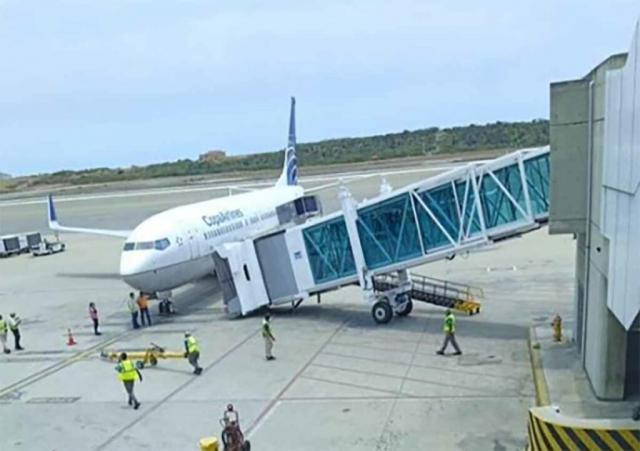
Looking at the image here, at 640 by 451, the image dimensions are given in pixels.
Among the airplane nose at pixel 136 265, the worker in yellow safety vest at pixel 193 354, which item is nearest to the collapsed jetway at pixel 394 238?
the airplane nose at pixel 136 265

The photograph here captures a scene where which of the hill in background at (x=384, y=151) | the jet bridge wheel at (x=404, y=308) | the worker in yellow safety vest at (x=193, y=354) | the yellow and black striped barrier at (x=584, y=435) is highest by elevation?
the yellow and black striped barrier at (x=584, y=435)

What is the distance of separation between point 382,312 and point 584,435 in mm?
13149

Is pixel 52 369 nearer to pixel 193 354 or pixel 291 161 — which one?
pixel 193 354

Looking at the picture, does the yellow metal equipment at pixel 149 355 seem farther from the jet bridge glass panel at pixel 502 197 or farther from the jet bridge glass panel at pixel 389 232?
the jet bridge glass panel at pixel 502 197

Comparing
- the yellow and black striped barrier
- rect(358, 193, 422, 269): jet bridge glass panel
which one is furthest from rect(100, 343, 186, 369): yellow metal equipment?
the yellow and black striped barrier

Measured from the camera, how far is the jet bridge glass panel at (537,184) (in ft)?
72.2

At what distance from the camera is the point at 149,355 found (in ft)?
75.3

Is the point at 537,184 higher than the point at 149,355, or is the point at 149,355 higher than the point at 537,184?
the point at 537,184

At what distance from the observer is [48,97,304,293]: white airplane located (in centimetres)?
2861

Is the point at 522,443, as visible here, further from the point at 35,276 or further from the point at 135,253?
the point at 35,276

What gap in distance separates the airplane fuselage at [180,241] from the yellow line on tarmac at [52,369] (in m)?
2.91

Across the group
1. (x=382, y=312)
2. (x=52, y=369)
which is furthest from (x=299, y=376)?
(x=52, y=369)

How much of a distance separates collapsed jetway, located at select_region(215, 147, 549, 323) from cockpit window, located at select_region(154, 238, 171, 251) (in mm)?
2228

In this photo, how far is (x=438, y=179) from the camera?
962 inches
